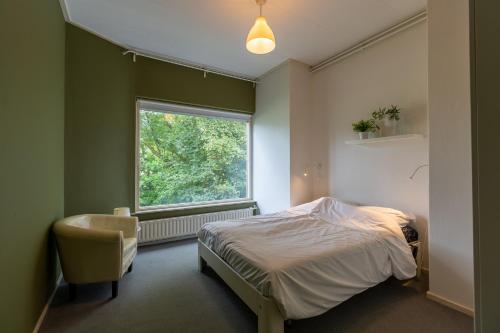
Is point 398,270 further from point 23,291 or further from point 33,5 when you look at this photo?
point 33,5

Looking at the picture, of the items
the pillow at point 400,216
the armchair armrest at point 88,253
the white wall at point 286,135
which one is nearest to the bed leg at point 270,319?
the armchair armrest at point 88,253

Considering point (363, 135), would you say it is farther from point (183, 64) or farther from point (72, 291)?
point (72, 291)

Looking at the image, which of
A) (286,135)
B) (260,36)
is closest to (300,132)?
(286,135)

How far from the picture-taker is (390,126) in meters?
2.93

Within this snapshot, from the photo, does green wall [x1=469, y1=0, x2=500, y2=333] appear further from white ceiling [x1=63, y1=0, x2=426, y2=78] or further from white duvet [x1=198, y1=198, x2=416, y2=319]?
white ceiling [x1=63, y1=0, x2=426, y2=78]

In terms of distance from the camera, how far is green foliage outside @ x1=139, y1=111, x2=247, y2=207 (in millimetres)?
3840

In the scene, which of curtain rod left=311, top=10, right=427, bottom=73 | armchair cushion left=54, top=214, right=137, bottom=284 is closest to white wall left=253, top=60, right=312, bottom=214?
curtain rod left=311, top=10, right=427, bottom=73

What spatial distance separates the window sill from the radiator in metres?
0.11

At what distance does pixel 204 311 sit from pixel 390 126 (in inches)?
117

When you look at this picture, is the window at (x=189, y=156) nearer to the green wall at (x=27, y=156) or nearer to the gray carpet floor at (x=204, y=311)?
the green wall at (x=27, y=156)

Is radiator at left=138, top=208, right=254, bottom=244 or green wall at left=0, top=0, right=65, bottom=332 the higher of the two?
green wall at left=0, top=0, right=65, bottom=332

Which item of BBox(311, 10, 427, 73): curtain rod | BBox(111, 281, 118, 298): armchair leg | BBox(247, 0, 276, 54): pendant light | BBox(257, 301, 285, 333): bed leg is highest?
BBox(311, 10, 427, 73): curtain rod

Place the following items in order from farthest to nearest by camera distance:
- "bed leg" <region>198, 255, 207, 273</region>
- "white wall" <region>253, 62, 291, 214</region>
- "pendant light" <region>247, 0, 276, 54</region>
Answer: "white wall" <region>253, 62, 291, 214</region> < "bed leg" <region>198, 255, 207, 273</region> < "pendant light" <region>247, 0, 276, 54</region>

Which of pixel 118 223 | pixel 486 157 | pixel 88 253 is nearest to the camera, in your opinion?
pixel 486 157
